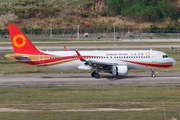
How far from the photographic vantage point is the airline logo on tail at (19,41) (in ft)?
166

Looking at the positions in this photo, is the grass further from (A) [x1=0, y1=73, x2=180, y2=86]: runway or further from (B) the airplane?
(B) the airplane

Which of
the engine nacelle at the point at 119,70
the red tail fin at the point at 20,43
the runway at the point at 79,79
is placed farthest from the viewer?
the red tail fin at the point at 20,43

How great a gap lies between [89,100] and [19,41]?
16802 mm

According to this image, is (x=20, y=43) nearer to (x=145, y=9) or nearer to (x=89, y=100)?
(x=89, y=100)

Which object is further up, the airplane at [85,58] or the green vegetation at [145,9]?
the green vegetation at [145,9]

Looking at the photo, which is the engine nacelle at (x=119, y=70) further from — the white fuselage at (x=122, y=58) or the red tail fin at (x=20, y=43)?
the red tail fin at (x=20, y=43)

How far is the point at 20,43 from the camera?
50.6m

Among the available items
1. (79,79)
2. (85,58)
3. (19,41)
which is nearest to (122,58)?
(85,58)

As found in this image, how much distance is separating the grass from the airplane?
21.8 feet

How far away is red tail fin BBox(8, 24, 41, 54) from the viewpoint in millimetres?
50469

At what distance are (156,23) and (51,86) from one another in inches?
3863

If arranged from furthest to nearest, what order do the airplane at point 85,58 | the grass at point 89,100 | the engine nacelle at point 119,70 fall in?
the airplane at point 85,58 → the engine nacelle at point 119,70 → the grass at point 89,100

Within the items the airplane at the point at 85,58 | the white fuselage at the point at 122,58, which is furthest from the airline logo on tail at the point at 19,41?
the white fuselage at the point at 122,58

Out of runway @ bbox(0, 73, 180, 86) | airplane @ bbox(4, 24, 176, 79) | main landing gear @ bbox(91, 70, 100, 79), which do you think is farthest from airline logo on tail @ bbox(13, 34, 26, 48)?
main landing gear @ bbox(91, 70, 100, 79)
